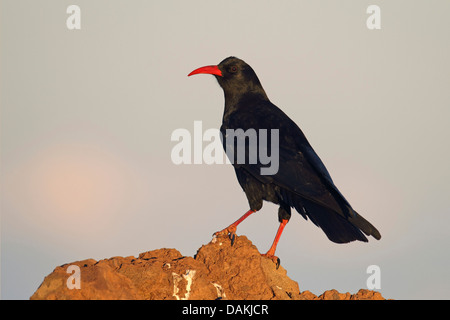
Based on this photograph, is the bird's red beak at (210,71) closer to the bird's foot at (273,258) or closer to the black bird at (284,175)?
the black bird at (284,175)

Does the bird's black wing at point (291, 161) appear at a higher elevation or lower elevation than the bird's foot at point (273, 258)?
higher

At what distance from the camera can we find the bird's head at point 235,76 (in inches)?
393

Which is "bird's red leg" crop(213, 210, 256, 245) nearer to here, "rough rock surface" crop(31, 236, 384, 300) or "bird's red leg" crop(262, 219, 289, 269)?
"rough rock surface" crop(31, 236, 384, 300)

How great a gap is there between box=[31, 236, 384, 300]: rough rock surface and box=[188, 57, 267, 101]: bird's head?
2899 mm

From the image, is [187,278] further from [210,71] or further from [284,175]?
[210,71]

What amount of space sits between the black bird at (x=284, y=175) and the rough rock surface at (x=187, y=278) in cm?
45

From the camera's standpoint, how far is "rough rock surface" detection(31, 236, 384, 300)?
20.6 ft

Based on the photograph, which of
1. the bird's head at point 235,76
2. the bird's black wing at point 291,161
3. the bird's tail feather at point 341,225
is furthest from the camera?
the bird's head at point 235,76

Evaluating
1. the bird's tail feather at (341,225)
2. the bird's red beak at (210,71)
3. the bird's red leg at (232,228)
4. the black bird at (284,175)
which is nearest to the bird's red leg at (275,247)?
the black bird at (284,175)

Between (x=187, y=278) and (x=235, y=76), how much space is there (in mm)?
4203

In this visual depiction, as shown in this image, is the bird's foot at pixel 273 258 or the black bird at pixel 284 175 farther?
the bird's foot at pixel 273 258

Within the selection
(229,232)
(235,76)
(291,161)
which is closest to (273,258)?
(229,232)

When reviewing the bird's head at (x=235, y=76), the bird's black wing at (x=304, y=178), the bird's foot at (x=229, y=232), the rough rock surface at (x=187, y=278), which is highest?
the bird's head at (x=235, y=76)
